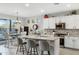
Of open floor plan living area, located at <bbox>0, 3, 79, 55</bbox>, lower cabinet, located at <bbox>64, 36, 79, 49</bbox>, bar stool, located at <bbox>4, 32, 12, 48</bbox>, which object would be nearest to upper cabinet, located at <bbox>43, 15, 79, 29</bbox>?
open floor plan living area, located at <bbox>0, 3, 79, 55</bbox>

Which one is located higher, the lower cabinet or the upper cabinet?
the upper cabinet

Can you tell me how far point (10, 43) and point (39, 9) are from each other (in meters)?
2.12

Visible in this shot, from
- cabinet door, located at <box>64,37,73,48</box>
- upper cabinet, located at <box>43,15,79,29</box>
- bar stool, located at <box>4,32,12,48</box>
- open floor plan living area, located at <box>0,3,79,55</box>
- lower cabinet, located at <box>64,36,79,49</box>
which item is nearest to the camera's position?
open floor plan living area, located at <box>0,3,79,55</box>

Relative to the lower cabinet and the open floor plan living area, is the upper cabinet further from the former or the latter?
the lower cabinet

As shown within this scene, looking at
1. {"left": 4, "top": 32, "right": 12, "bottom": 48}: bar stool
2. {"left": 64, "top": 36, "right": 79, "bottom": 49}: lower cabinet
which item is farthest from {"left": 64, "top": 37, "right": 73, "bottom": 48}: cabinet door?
{"left": 4, "top": 32, "right": 12, "bottom": 48}: bar stool

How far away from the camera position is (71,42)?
234 inches

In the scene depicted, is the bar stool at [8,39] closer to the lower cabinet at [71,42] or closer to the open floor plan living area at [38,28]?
the open floor plan living area at [38,28]

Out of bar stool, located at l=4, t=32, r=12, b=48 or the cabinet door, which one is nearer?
bar stool, located at l=4, t=32, r=12, b=48

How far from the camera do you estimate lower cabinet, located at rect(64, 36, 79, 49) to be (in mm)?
5738

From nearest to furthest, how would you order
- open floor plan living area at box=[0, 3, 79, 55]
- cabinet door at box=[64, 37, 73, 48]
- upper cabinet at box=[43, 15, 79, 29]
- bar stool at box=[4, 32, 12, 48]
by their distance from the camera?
open floor plan living area at box=[0, 3, 79, 55] → bar stool at box=[4, 32, 12, 48] → cabinet door at box=[64, 37, 73, 48] → upper cabinet at box=[43, 15, 79, 29]

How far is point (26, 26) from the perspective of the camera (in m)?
5.13

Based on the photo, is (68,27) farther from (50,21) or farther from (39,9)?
(39,9)

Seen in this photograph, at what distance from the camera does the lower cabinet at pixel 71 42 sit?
5.74 meters

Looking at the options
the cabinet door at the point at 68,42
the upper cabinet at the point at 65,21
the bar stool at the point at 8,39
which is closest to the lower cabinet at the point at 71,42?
the cabinet door at the point at 68,42
